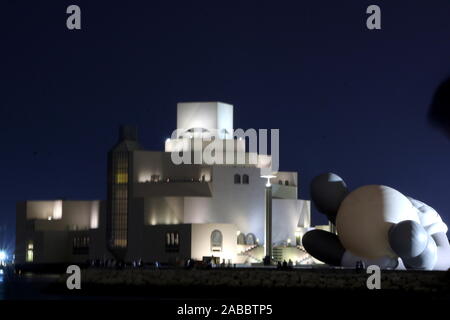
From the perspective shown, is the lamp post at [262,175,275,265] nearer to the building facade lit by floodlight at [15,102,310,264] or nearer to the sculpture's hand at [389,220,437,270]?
the building facade lit by floodlight at [15,102,310,264]

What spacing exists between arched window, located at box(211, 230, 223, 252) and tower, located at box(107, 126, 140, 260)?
293 inches

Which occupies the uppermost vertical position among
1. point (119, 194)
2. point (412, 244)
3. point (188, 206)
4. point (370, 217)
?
point (119, 194)

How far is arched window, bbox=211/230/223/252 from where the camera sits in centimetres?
8162

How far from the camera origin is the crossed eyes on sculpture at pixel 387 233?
5500 cm

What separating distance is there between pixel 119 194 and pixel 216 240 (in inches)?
369

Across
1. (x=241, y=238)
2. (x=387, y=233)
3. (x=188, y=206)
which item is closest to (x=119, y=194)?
(x=188, y=206)

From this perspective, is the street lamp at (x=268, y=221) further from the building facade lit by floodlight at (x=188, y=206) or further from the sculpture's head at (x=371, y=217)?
the sculpture's head at (x=371, y=217)

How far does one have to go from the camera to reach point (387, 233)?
56156 mm

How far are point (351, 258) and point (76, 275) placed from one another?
15.5m

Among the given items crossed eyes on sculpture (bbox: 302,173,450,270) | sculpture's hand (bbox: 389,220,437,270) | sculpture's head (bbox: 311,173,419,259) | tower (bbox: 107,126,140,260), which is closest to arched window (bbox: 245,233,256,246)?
tower (bbox: 107,126,140,260)

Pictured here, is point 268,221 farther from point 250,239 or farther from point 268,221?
point 250,239

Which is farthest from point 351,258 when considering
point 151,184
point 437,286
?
point 151,184

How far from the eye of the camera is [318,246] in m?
60.9

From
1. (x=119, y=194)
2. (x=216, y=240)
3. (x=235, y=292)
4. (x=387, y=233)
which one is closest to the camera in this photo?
(x=235, y=292)
